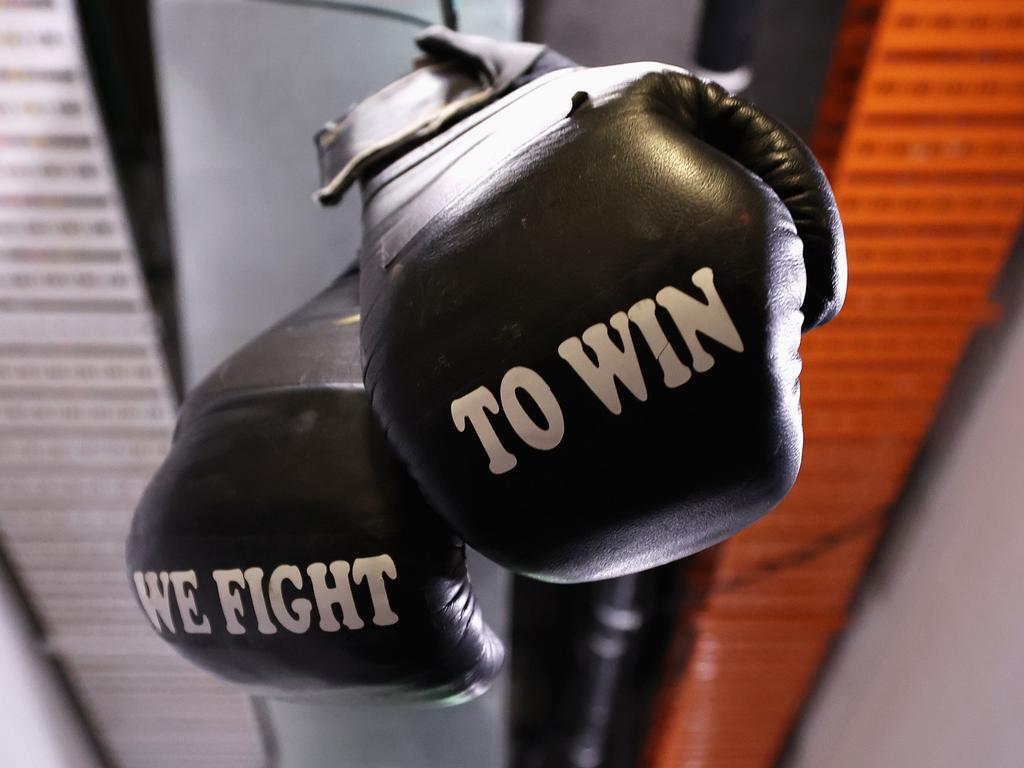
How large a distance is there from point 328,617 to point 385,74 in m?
0.67


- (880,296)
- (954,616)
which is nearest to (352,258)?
(880,296)

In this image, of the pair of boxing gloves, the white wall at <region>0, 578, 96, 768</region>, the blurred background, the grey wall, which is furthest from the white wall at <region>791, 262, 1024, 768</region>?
the white wall at <region>0, 578, 96, 768</region>

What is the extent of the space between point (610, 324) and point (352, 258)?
63 centimetres

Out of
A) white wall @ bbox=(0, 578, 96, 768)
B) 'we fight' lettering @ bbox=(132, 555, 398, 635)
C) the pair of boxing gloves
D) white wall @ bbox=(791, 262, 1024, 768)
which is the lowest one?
white wall @ bbox=(0, 578, 96, 768)

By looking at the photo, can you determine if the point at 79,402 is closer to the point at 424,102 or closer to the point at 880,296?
the point at 424,102

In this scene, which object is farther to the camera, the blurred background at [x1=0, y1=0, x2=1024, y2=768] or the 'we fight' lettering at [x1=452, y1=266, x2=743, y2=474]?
the blurred background at [x1=0, y1=0, x2=1024, y2=768]

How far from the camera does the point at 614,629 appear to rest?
1.73 metres

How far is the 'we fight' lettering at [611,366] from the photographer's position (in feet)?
1.24

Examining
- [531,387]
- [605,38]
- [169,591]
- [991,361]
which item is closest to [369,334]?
[531,387]

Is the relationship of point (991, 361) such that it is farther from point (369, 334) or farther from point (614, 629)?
point (369, 334)

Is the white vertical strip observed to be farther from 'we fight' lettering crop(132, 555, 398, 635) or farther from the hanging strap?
'we fight' lettering crop(132, 555, 398, 635)

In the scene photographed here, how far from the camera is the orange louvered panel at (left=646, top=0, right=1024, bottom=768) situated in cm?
105

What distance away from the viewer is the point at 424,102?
633 millimetres

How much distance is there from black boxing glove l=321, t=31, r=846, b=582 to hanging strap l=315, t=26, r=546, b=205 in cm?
14
